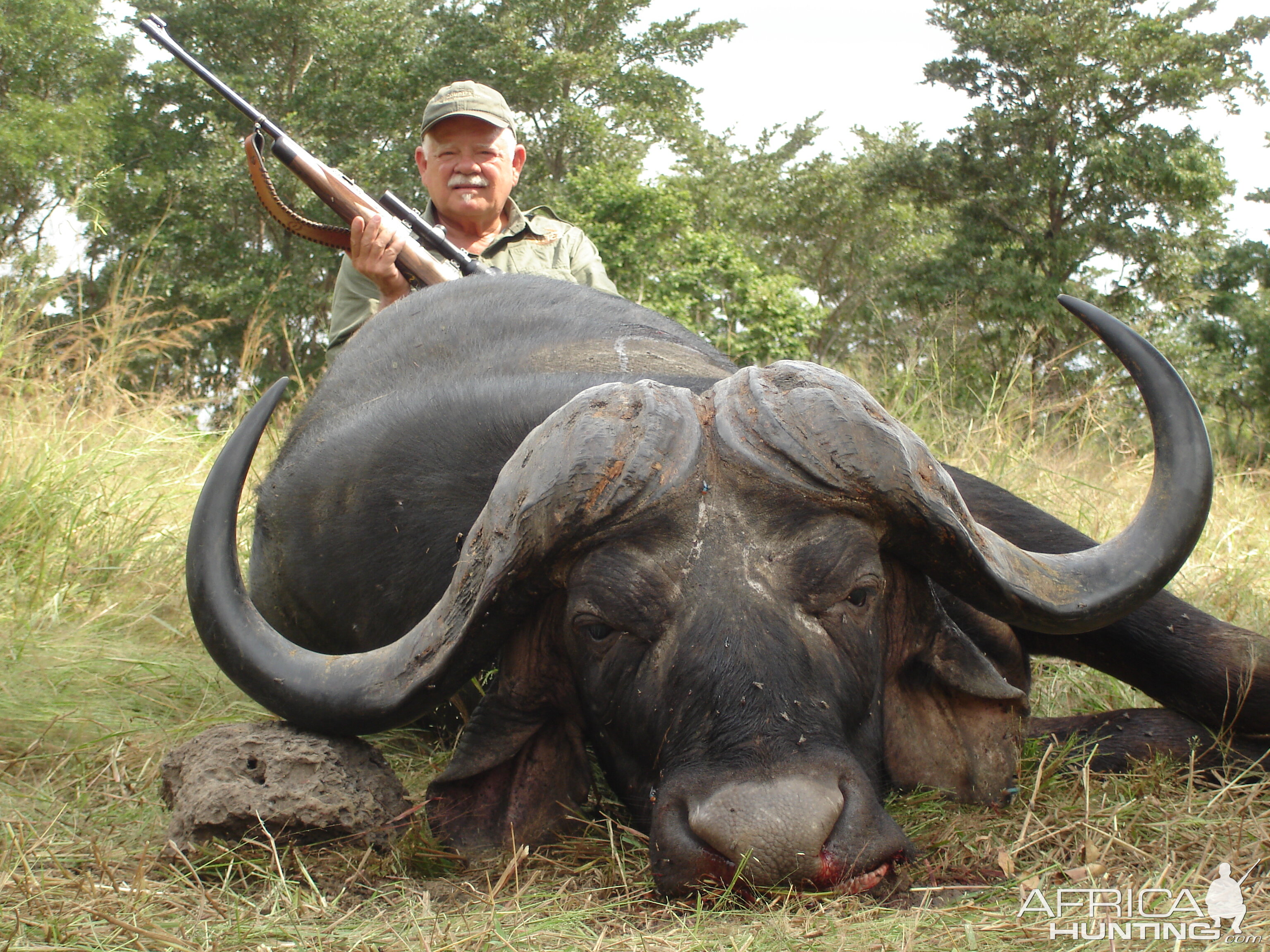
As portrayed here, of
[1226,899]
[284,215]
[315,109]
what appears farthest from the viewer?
[315,109]

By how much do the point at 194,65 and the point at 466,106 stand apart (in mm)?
2029

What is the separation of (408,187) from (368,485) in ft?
64.3

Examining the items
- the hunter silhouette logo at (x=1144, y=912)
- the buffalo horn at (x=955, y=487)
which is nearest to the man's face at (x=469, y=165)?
the buffalo horn at (x=955, y=487)

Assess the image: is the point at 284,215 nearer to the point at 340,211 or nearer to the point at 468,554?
the point at 340,211

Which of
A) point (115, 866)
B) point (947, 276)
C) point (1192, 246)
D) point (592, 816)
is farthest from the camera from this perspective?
point (947, 276)

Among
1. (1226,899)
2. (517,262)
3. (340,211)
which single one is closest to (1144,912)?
(1226,899)

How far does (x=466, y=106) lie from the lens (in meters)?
5.73

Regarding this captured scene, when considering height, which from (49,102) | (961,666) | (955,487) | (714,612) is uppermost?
(49,102)

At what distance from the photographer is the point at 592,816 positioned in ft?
8.11

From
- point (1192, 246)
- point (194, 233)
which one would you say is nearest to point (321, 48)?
point (194, 233)

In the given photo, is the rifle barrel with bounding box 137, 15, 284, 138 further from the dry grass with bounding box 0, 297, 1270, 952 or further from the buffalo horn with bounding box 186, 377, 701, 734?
the buffalo horn with bounding box 186, 377, 701, 734

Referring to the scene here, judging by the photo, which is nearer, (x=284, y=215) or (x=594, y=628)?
(x=594, y=628)

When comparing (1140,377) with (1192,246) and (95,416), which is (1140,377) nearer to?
(95,416)

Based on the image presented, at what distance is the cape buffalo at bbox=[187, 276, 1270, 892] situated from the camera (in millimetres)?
1924
